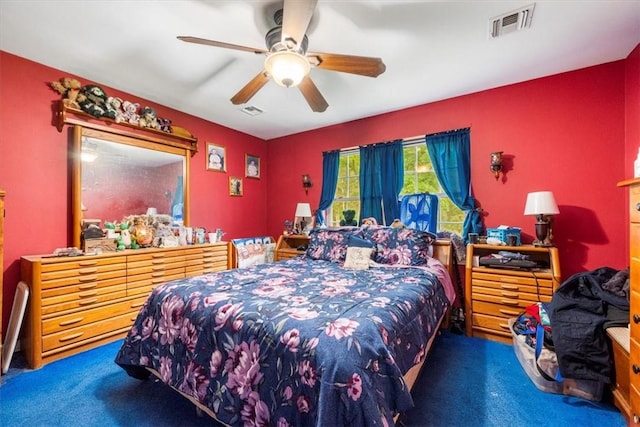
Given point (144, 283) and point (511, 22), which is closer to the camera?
point (511, 22)

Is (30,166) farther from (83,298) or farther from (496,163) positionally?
(496,163)

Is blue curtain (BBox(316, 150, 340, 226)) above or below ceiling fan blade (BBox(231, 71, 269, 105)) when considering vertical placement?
below

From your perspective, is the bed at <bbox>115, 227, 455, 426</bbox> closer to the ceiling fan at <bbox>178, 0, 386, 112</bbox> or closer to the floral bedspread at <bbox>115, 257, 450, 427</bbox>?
the floral bedspread at <bbox>115, 257, 450, 427</bbox>

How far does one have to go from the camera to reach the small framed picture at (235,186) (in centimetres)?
415

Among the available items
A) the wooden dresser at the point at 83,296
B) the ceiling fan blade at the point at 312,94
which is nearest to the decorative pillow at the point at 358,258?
the ceiling fan blade at the point at 312,94

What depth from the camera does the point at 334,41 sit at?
6.84 ft

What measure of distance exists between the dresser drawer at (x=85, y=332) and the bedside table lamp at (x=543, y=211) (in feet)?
12.9

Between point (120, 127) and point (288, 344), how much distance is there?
303cm

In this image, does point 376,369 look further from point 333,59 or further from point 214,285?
point 333,59

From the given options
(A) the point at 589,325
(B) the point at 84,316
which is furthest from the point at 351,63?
(B) the point at 84,316

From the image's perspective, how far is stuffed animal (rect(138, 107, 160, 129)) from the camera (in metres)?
3.02

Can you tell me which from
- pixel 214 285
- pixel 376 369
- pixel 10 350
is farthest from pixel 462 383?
pixel 10 350

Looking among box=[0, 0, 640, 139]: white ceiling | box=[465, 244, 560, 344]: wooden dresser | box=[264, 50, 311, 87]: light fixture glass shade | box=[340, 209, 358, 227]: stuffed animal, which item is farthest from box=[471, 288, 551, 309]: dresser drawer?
box=[264, 50, 311, 87]: light fixture glass shade

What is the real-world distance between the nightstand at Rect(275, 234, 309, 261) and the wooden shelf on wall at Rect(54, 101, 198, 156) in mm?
1731
